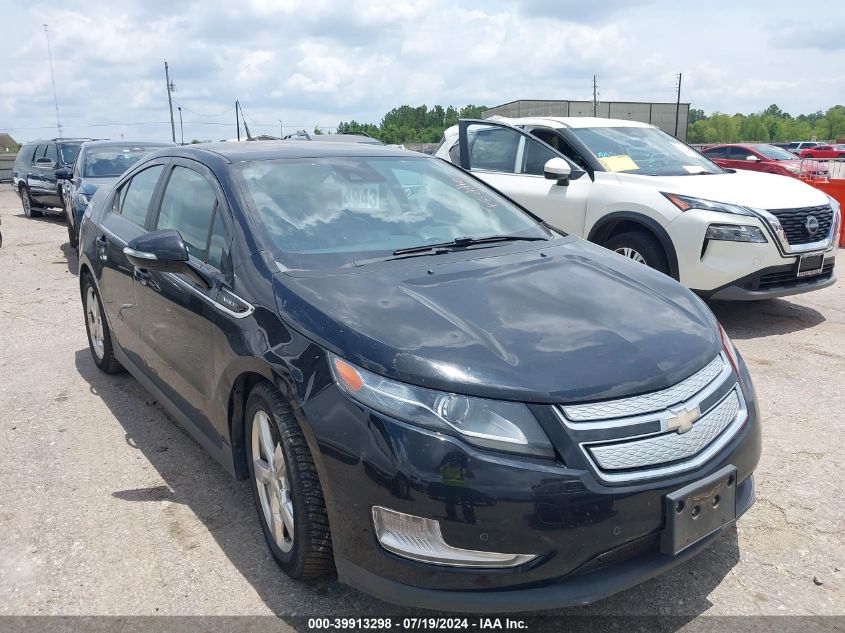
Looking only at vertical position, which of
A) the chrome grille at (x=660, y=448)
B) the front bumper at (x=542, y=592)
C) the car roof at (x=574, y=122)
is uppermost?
the car roof at (x=574, y=122)

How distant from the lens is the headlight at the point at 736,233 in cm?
588

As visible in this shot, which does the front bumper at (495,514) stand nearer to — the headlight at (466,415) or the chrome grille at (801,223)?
the headlight at (466,415)

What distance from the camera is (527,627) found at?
8.43ft

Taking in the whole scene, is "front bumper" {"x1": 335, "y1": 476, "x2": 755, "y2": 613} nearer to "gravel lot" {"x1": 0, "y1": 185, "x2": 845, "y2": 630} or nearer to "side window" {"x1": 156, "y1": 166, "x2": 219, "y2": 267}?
"gravel lot" {"x1": 0, "y1": 185, "x2": 845, "y2": 630}

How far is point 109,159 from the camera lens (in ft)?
36.7

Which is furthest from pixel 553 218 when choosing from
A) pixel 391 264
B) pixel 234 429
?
pixel 234 429

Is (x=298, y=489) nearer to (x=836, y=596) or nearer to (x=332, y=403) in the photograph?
(x=332, y=403)

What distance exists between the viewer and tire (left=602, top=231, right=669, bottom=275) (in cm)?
622

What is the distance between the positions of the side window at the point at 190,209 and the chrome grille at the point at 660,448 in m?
1.86

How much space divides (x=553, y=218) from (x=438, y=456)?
17.1ft

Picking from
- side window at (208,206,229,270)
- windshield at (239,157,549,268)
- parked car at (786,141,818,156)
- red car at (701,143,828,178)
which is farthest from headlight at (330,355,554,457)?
parked car at (786,141,818,156)

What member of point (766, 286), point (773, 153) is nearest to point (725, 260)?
point (766, 286)

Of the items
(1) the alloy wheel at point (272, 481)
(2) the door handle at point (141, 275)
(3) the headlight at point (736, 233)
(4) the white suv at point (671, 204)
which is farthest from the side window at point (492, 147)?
(1) the alloy wheel at point (272, 481)

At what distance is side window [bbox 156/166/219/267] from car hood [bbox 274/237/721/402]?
2.44ft
